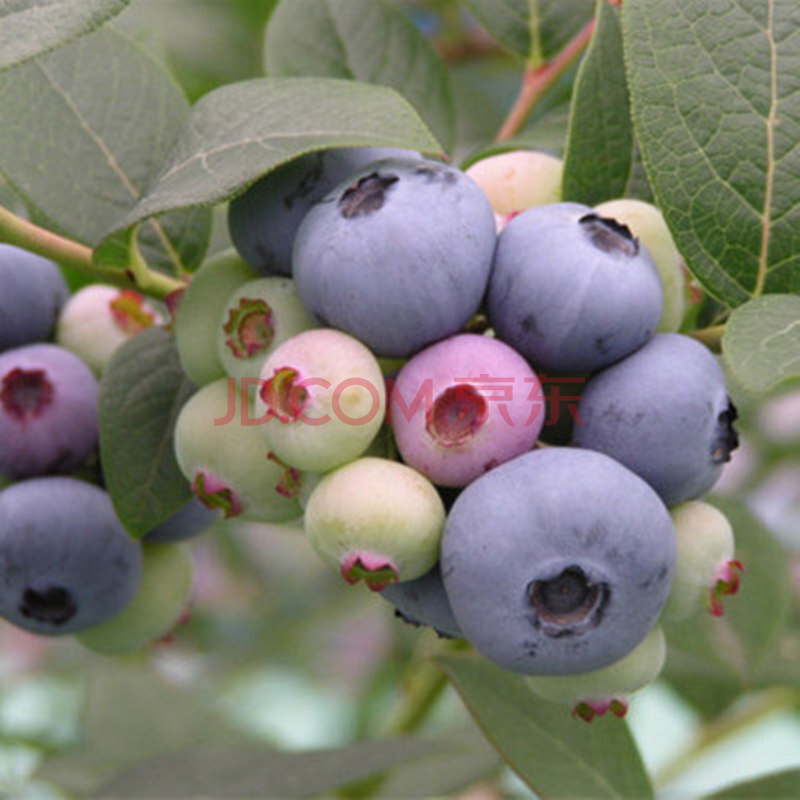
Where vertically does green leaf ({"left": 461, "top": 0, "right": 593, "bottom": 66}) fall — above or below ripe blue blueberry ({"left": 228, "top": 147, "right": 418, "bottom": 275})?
below

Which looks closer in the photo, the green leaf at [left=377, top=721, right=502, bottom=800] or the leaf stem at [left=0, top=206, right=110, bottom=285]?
the leaf stem at [left=0, top=206, right=110, bottom=285]

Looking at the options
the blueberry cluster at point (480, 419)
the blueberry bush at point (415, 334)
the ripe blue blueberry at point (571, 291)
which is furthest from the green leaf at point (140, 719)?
the ripe blue blueberry at point (571, 291)

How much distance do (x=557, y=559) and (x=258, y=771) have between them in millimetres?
813

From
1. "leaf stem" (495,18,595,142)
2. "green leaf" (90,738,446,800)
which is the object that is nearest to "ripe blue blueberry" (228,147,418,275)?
"leaf stem" (495,18,595,142)

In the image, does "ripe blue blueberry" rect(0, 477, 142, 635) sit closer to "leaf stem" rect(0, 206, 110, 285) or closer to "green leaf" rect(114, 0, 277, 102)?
"leaf stem" rect(0, 206, 110, 285)

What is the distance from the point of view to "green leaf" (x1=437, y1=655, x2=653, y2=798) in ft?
4.07

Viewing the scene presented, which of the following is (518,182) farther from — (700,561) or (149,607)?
(149,607)

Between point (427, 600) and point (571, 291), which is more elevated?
point (571, 291)

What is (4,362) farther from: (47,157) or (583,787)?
(583,787)

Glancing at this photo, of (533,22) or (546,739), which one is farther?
(533,22)

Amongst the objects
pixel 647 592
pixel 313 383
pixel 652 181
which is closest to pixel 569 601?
pixel 647 592

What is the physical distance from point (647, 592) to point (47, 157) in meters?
0.65

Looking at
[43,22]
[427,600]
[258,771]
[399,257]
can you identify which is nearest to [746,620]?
[258,771]

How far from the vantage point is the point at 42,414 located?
3.62 feet
